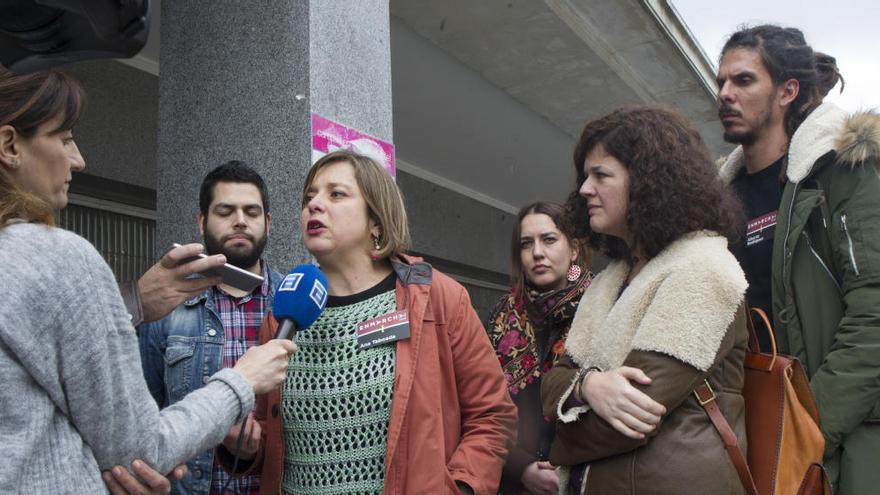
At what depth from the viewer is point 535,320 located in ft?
12.3

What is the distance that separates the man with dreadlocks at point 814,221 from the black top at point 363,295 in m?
1.26

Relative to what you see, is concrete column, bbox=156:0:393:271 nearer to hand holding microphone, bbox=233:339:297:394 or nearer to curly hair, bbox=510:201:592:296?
curly hair, bbox=510:201:592:296

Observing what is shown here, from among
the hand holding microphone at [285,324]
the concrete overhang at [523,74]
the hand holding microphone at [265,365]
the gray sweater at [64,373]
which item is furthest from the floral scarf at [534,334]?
the concrete overhang at [523,74]

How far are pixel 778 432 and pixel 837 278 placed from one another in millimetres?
674

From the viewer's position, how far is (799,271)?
268 centimetres

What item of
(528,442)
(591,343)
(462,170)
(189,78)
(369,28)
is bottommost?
(528,442)

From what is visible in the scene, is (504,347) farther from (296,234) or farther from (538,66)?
(538,66)

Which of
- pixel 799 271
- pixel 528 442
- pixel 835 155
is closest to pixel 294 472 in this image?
pixel 528 442

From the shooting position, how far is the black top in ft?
8.84

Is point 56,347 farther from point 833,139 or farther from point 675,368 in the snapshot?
point 833,139

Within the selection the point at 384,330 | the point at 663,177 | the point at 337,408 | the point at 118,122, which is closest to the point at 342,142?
the point at 384,330

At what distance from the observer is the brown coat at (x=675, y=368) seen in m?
2.12

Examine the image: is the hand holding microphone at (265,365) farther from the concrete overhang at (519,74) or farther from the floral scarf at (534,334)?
the concrete overhang at (519,74)

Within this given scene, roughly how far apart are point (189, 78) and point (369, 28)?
0.94m
